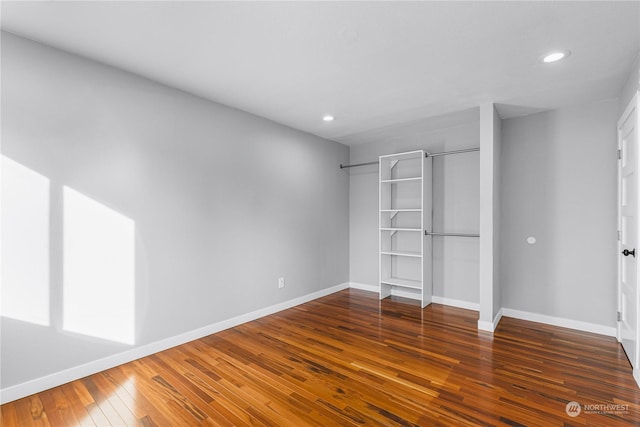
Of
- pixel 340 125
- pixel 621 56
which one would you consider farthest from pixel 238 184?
pixel 621 56

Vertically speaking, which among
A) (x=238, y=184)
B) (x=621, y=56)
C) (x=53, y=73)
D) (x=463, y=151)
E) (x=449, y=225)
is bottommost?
(x=449, y=225)

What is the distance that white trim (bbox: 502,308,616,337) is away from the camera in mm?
3281

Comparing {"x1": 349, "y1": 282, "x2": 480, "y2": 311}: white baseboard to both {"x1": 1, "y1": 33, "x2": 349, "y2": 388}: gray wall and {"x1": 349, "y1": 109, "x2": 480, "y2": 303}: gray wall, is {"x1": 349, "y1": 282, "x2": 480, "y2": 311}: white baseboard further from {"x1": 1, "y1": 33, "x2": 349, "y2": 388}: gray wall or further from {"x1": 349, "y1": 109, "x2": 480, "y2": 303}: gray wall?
{"x1": 1, "y1": 33, "x2": 349, "y2": 388}: gray wall

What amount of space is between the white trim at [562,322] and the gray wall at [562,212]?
0.16 ft

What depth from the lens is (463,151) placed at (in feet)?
13.1

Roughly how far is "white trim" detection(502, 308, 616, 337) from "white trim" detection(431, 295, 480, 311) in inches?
13.2

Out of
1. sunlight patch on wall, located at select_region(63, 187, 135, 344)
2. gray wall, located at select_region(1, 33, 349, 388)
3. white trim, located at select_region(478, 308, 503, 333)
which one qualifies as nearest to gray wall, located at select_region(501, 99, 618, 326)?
white trim, located at select_region(478, 308, 503, 333)

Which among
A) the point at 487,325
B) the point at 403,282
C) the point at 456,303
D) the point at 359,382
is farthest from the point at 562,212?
the point at 359,382

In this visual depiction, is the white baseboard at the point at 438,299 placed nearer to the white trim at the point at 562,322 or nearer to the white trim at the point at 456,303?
the white trim at the point at 456,303

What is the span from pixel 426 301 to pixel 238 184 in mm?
2984

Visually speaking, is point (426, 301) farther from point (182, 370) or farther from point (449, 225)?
point (182, 370)

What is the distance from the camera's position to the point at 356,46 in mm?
2244
